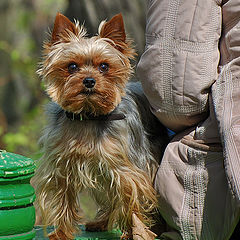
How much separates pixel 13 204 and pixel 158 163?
1.41 m

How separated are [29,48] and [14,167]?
811cm

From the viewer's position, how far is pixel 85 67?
3.85 meters

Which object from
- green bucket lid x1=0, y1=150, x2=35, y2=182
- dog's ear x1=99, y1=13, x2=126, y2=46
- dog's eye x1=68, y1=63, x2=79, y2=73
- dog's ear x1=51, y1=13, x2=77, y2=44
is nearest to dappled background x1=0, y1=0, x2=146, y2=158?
dog's ear x1=99, y1=13, x2=126, y2=46

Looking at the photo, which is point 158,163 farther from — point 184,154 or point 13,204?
point 13,204

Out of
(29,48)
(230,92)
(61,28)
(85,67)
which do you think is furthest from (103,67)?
(29,48)

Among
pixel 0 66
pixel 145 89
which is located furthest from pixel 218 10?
pixel 0 66

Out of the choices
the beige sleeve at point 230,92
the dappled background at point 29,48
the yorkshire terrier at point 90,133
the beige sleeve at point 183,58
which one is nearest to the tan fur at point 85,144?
the yorkshire terrier at point 90,133

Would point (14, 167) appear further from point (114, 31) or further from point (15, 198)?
point (114, 31)

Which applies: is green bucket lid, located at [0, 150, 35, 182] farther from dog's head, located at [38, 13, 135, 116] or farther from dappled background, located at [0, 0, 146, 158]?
dappled background, located at [0, 0, 146, 158]

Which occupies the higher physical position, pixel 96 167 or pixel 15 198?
pixel 15 198

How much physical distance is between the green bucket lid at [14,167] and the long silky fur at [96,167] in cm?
58

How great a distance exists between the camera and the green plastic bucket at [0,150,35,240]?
10.2 feet

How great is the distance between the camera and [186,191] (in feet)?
12.2

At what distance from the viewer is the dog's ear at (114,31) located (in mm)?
3979
